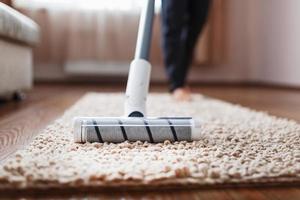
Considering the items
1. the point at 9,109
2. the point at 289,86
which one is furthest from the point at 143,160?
the point at 289,86

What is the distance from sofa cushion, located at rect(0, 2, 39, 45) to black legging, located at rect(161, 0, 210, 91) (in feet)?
2.01

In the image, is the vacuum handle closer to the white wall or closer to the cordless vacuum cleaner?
the cordless vacuum cleaner

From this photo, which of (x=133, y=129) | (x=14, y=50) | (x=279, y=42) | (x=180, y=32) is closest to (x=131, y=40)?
(x=279, y=42)

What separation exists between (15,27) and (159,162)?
44.0 inches

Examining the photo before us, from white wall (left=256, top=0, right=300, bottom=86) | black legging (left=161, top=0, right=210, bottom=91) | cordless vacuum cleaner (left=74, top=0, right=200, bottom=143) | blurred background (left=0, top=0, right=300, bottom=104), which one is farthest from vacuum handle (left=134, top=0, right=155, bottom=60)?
white wall (left=256, top=0, right=300, bottom=86)

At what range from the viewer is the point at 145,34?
1012mm

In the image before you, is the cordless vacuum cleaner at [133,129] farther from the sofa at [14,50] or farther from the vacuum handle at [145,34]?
the sofa at [14,50]

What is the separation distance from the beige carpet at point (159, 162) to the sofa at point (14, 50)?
62 centimetres

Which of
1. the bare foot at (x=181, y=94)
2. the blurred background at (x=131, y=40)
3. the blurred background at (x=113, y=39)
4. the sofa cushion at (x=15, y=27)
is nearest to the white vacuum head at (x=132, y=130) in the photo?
the sofa cushion at (x=15, y=27)

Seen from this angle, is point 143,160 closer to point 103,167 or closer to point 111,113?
point 103,167

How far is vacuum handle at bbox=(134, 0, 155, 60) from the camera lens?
99cm

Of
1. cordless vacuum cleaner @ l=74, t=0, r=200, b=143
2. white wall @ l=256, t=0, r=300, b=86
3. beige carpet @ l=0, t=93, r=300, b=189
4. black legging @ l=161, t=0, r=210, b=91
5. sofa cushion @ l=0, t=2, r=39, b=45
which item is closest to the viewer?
beige carpet @ l=0, t=93, r=300, b=189

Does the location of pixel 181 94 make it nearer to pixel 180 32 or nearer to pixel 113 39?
pixel 180 32

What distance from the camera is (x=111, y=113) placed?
4.53ft
